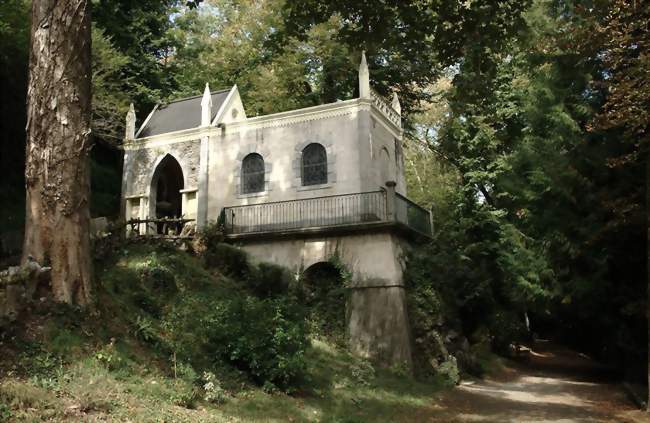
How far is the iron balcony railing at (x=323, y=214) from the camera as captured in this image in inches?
750

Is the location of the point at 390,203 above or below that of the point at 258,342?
above

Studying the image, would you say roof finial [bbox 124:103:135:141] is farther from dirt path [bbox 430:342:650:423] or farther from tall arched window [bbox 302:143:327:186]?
dirt path [bbox 430:342:650:423]

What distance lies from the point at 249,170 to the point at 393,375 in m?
9.55

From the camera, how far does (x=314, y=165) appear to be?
68.5 feet

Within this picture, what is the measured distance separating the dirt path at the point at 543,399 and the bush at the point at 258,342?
131 inches

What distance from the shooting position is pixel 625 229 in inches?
590

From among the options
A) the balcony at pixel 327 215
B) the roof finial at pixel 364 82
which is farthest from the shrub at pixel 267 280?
the roof finial at pixel 364 82

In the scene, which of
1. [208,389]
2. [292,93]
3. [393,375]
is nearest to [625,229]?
[393,375]

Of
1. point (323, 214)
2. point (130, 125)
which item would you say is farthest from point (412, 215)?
point (130, 125)

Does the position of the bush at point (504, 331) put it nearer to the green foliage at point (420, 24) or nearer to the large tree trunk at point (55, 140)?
the green foliage at point (420, 24)

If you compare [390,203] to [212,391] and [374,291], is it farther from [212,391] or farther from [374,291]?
[212,391]

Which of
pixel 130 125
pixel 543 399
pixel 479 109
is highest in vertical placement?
pixel 479 109

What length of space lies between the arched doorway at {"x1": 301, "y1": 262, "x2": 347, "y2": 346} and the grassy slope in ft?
11.4

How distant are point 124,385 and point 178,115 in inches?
726
